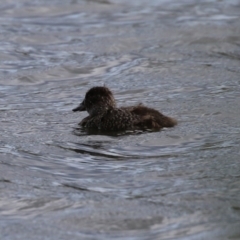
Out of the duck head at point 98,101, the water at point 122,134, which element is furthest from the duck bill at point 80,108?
the water at point 122,134

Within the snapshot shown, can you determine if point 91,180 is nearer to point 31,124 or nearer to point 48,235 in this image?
point 48,235

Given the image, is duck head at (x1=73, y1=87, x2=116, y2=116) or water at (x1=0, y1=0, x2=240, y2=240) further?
duck head at (x1=73, y1=87, x2=116, y2=116)

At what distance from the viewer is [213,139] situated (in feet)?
30.3

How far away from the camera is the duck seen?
9797 millimetres

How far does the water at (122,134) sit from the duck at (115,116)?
14 centimetres

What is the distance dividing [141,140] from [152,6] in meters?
7.83

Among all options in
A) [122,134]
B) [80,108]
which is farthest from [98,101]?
[122,134]

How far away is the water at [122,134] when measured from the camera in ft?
23.3

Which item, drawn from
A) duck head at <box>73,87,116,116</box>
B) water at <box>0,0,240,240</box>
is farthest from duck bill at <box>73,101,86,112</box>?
water at <box>0,0,240,240</box>

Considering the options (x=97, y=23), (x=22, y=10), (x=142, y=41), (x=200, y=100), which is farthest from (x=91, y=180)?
(x=22, y=10)

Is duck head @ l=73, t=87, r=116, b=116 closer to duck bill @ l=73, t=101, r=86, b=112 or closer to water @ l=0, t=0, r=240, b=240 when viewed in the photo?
duck bill @ l=73, t=101, r=86, b=112

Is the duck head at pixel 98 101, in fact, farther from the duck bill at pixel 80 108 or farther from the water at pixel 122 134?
the water at pixel 122 134

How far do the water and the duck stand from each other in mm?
143

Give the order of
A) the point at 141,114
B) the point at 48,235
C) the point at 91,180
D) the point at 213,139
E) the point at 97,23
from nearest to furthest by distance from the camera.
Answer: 1. the point at 48,235
2. the point at 91,180
3. the point at 213,139
4. the point at 141,114
5. the point at 97,23
